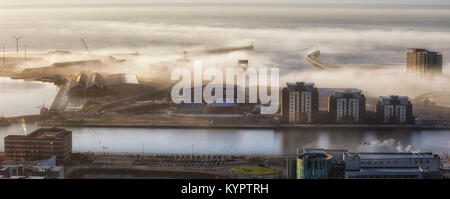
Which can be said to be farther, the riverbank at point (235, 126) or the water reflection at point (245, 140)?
the riverbank at point (235, 126)

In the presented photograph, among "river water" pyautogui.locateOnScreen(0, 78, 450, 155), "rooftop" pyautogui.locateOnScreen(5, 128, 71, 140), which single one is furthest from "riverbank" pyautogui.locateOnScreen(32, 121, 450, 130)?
"rooftop" pyautogui.locateOnScreen(5, 128, 71, 140)

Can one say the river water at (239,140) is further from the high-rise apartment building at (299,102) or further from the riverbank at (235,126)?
the high-rise apartment building at (299,102)

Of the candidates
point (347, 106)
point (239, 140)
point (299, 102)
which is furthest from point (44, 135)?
point (347, 106)

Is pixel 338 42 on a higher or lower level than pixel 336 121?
higher

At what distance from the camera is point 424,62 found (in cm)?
1203

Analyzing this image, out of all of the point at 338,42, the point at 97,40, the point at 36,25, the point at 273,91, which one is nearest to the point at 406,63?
the point at 338,42

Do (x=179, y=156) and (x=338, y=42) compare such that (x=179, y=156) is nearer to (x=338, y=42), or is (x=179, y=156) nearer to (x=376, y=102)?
(x=376, y=102)

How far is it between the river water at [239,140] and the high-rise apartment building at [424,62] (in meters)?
2.58

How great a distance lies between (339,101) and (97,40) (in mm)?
4297

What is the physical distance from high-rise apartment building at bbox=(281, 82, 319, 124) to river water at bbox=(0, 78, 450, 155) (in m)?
0.55

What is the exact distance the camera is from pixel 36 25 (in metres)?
11.9

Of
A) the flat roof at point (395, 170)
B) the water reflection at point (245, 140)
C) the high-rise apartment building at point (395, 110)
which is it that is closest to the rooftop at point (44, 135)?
the water reflection at point (245, 140)

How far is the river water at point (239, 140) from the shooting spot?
8.24m

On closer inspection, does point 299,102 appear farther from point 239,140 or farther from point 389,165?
point 389,165
